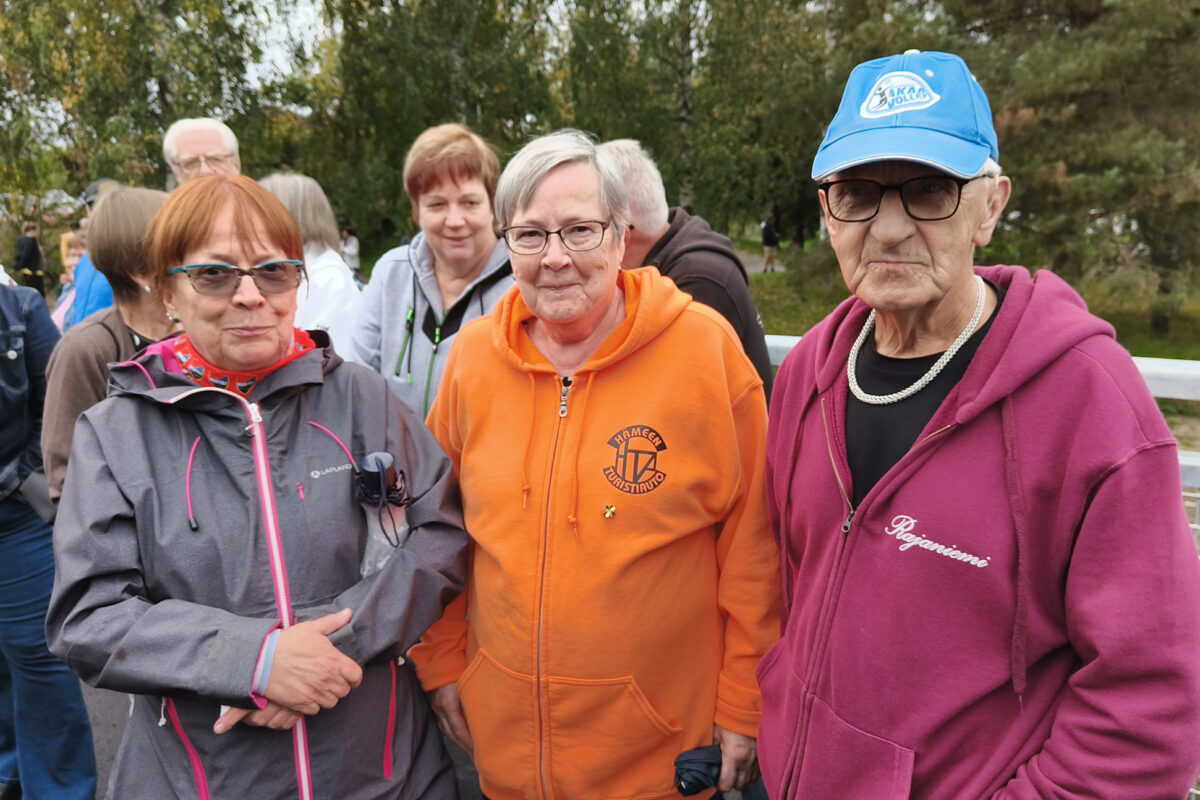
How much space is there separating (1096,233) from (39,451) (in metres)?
13.5

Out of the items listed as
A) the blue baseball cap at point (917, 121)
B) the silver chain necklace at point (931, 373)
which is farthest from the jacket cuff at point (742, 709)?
the blue baseball cap at point (917, 121)

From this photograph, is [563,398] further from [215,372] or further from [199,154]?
[199,154]

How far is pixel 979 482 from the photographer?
1.47 metres

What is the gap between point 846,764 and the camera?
1.64m

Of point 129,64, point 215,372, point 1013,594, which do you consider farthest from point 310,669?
point 129,64

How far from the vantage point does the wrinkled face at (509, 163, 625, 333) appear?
204 centimetres

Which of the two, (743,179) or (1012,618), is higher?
(743,179)

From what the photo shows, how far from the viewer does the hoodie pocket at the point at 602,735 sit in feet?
6.68

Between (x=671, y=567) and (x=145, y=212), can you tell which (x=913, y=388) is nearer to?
(x=671, y=567)

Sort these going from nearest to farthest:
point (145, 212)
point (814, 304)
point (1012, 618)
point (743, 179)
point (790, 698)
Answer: point (1012, 618) < point (790, 698) < point (145, 212) < point (814, 304) < point (743, 179)

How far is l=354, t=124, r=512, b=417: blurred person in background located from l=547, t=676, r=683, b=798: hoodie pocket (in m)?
1.29

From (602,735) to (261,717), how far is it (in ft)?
2.60

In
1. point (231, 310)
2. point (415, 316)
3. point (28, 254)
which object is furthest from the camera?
point (28, 254)

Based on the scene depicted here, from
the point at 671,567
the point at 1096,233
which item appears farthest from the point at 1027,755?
the point at 1096,233
